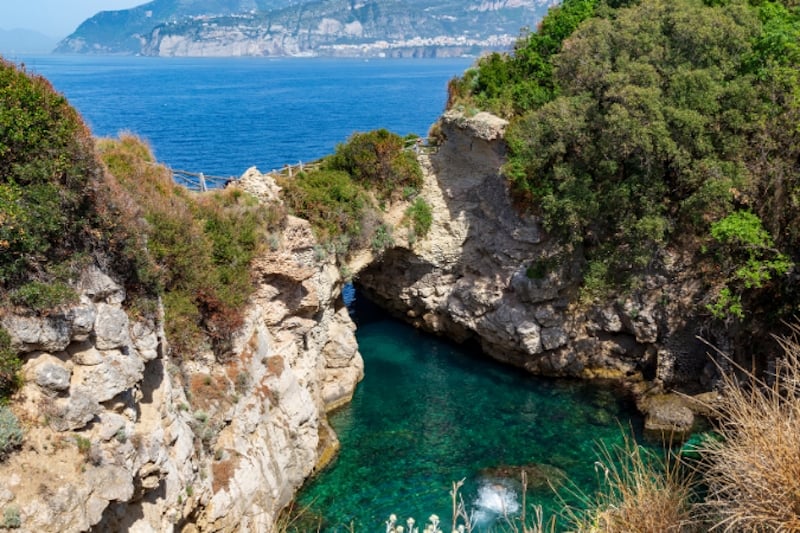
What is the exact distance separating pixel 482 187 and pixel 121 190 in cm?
1781

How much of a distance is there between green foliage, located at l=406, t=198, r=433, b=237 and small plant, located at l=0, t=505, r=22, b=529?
70.7ft

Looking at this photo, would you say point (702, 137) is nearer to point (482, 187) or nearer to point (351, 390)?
point (482, 187)

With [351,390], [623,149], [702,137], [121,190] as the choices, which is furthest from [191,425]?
[702,137]

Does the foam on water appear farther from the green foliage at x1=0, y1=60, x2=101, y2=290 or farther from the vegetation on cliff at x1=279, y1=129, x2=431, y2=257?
the green foliage at x1=0, y1=60, x2=101, y2=290

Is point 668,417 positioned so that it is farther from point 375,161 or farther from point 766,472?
point 766,472

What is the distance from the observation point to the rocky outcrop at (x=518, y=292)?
2581 centimetres

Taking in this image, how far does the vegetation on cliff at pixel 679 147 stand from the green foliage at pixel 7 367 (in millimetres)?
19201

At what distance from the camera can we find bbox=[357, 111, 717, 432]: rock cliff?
84.6 feet

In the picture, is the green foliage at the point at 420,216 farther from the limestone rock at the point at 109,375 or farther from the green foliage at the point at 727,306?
the limestone rock at the point at 109,375

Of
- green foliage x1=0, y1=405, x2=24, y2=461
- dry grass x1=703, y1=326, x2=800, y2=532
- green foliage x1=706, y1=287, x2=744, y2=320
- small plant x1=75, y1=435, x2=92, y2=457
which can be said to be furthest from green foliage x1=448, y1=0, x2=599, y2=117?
green foliage x1=0, y1=405, x2=24, y2=461

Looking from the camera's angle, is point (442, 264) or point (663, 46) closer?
point (663, 46)

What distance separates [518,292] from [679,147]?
931 cm

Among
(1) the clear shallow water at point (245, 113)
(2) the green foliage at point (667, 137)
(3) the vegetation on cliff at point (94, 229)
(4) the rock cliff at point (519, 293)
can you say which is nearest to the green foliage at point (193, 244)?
(3) the vegetation on cliff at point (94, 229)

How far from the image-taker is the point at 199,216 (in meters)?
20.7
